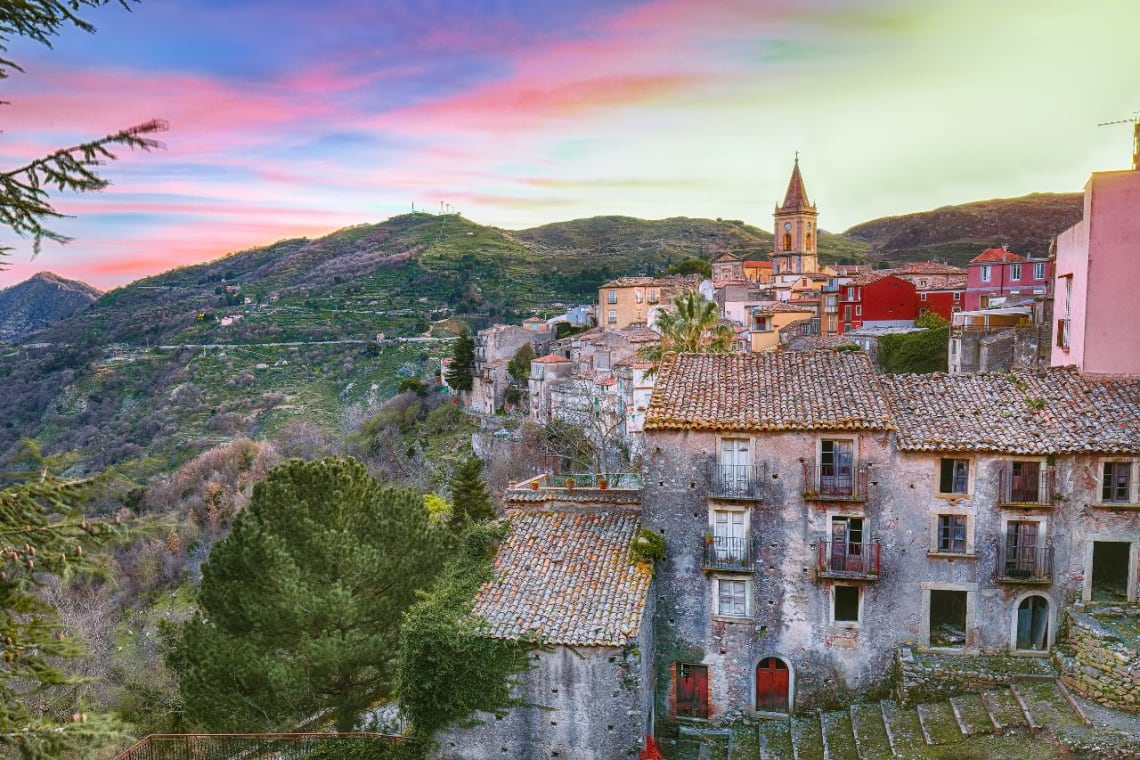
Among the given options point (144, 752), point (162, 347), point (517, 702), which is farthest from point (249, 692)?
point (162, 347)

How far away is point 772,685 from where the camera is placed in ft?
68.0

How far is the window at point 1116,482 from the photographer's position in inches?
750

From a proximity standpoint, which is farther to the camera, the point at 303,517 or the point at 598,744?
the point at 303,517

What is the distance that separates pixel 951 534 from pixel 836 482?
3.34m

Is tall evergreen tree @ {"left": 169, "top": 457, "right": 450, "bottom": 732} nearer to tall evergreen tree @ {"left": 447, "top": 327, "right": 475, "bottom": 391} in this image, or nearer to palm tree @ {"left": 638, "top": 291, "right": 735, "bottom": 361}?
palm tree @ {"left": 638, "top": 291, "right": 735, "bottom": 361}

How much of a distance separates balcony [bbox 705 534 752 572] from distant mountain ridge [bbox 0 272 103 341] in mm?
141663

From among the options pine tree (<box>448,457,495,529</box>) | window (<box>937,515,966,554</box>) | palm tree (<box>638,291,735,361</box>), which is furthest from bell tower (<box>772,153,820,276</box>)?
window (<box>937,515,966,554</box>)

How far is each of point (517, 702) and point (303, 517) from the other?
764 centimetres

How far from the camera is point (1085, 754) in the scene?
51.1 feet

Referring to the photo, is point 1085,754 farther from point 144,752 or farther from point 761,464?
point 144,752

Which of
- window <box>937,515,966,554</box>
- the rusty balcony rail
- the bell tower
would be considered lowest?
the rusty balcony rail

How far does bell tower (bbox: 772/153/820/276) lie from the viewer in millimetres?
108250

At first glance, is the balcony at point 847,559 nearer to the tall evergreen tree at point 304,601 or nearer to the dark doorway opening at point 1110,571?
the dark doorway opening at point 1110,571

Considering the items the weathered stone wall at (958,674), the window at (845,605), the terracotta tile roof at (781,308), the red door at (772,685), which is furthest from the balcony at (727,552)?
the terracotta tile roof at (781,308)
